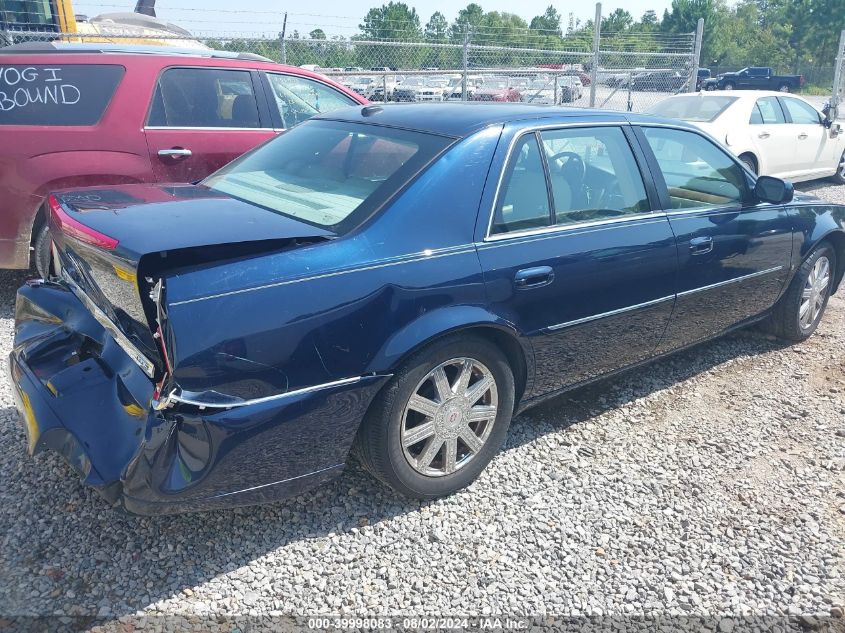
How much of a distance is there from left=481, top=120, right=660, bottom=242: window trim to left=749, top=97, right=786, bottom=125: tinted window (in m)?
→ 6.38

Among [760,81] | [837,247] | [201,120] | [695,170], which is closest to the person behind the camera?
[695,170]

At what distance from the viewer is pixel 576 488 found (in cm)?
319

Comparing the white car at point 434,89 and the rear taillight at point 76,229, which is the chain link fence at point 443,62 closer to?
the white car at point 434,89

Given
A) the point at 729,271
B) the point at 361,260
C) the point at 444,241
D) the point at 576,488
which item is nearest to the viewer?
the point at 361,260

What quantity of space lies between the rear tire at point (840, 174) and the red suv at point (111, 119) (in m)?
9.35

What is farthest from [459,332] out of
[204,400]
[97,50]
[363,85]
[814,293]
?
[363,85]

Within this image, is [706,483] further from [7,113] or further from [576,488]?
[7,113]

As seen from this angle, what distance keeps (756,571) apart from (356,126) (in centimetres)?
260

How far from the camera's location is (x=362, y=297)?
2.55m

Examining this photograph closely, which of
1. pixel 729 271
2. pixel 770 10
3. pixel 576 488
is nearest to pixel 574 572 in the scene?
pixel 576 488

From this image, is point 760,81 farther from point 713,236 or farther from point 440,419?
point 440,419

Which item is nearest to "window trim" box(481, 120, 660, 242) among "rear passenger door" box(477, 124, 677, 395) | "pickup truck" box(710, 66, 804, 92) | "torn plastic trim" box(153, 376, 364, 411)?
"rear passenger door" box(477, 124, 677, 395)

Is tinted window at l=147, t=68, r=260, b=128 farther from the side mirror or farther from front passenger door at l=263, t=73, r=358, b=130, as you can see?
the side mirror

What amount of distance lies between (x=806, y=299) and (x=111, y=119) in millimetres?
4977
